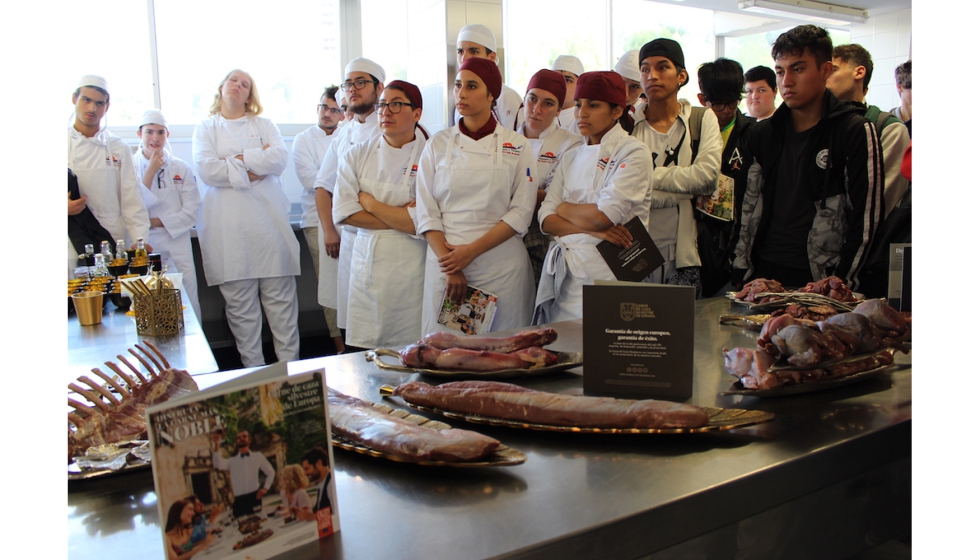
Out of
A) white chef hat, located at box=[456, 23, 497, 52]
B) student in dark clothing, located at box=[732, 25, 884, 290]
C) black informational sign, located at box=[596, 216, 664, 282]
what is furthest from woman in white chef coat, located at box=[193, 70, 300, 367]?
student in dark clothing, located at box=[732, 25, 884, 290]

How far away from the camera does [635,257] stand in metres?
2.76

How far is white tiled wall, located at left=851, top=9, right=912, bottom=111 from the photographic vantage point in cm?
928

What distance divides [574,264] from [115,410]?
2034mm

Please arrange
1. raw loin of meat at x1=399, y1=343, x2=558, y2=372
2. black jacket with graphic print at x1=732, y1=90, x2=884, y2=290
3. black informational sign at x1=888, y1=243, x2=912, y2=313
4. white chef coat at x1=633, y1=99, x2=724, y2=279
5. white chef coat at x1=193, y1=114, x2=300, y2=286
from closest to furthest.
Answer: raw loin of meat at x1=399, y1=343, x2=558, y2=372, black informational sign at x1=888, y1=243, x2=912, y2=313, black jacket with graphic print at x1=732, y1=90, x2=884, y2=290, white chef coat at x1=633, y1=99, x2=724, y2=279, white chef coat at x1=193, y1=114, x2=300, y2=286

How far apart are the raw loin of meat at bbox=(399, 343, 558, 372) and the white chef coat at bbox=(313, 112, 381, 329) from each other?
2350 millimetres

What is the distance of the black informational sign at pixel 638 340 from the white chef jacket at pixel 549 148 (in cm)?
220

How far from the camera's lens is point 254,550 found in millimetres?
744

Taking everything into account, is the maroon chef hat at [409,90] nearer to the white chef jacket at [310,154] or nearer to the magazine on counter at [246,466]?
the white chef jacket at [310,154]

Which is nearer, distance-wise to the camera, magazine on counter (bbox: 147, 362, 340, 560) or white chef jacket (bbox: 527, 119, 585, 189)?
magazine on counter (bbox: 147, 362, 340, 560)

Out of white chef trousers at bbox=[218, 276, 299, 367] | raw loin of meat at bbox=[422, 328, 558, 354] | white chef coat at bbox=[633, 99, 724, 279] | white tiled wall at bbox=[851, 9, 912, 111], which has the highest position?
white tiled wall at bbox=[851, 9, 912, 111]

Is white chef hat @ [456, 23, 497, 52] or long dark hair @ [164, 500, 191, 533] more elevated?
white chef hat @ [456, 23, 497, 52]

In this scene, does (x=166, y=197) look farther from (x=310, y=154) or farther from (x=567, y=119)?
(x=567, y=119)

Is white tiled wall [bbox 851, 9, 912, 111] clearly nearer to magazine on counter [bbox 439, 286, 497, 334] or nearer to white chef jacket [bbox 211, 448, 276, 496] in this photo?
magazine on counter [bbox 439, 286, 497, 334]

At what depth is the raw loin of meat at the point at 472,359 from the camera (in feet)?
4.58
